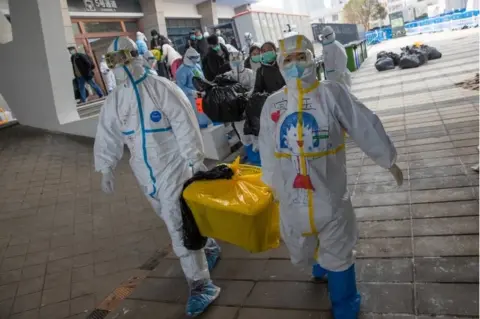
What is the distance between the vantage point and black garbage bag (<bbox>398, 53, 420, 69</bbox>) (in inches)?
454

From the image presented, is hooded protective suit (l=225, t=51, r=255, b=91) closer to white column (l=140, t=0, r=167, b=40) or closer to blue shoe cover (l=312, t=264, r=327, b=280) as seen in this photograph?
blue shoe cover (l=312, t=264, r=327, b=280)

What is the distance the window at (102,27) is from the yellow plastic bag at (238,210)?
39.4ft

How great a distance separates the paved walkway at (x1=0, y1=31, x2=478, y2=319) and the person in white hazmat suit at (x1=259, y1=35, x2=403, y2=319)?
51cm

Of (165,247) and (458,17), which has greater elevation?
(458,17)

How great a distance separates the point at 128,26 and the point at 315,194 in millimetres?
14565

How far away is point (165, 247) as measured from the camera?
11.9 feet

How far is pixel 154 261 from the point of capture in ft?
11.2

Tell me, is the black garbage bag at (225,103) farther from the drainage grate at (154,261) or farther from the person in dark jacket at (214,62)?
the person in dark jacket at (214,62)

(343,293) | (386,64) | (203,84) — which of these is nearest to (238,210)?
(343,293)

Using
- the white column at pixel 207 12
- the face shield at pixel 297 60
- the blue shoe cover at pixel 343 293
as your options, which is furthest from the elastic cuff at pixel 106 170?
the white column at pixel 207 12

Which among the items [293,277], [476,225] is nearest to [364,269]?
[293,277]

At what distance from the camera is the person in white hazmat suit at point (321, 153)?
6.32 feet

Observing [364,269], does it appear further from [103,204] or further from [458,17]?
[458,17]

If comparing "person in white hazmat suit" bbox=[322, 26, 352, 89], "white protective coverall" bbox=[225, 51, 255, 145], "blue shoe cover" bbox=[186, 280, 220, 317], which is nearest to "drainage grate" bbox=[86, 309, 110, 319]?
"blue shoe cover" bbox=[186, 280, 220, 317]
